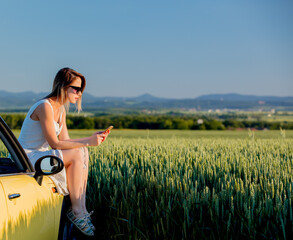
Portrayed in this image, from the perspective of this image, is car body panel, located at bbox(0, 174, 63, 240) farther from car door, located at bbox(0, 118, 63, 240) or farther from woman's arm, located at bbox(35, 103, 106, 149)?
woman's arm, located at bbox(35, 103, 106, 149)

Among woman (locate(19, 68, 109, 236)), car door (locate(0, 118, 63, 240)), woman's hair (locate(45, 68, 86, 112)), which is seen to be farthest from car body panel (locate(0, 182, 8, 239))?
woman's hair (locate(45, 68, 86, 112))

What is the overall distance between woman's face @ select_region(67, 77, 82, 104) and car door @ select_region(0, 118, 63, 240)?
119 centimetres

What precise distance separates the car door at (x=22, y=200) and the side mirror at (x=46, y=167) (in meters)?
0.05

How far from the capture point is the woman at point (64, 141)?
11.8 ft

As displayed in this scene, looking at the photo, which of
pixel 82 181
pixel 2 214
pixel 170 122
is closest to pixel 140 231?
pixel 82 181

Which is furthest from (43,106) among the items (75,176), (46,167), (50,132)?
(46,167)

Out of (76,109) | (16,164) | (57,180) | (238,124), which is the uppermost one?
(76,109)

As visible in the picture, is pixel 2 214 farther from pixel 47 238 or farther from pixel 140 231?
pixel 140 231

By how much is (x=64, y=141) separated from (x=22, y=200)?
4.45ft

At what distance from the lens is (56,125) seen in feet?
13.0

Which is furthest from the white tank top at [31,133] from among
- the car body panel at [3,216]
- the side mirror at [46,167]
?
the car body panel at [3,216]

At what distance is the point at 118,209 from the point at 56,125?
111 centimetres

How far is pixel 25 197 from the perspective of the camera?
2.50 metres

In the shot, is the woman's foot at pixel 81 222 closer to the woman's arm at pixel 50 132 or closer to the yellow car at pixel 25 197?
the yellow car at pixel 25 197
